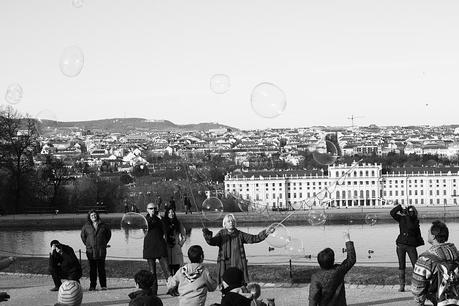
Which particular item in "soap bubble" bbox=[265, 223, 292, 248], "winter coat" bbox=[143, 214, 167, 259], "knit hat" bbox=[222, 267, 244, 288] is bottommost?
"soap bubble" bbox=[265, 223, 292, 248]

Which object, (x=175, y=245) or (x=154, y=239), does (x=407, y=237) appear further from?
(x=154, y=239)

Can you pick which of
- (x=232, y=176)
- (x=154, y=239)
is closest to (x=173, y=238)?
(x=154, y=239)

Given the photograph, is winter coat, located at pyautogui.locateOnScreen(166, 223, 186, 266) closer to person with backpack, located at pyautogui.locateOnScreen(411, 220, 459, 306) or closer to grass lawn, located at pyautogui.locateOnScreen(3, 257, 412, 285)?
grass lawn, located at pyautogui.locateOnScreen(3, 257, 412, 285)

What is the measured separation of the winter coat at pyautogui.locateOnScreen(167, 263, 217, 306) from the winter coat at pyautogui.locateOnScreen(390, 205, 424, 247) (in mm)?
4183

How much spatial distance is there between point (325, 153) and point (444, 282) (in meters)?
A: 13.0

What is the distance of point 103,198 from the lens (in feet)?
184

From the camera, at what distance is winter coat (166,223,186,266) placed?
11.7 m

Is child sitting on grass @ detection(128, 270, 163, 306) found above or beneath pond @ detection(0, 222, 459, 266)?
above

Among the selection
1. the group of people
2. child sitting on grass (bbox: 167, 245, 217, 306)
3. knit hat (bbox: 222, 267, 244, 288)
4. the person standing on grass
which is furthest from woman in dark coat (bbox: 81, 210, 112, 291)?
knit hat (bbox: 222, 267, 244, 288)

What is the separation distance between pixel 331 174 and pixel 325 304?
396 feet

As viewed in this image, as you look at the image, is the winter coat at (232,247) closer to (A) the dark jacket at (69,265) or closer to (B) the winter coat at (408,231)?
(A) the dark jacket at (69,265)

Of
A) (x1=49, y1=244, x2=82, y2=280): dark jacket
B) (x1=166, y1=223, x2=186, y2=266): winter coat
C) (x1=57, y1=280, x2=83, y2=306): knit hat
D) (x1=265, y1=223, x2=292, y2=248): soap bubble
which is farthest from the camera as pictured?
(x1=265, y1=223, x2=292, y2=248): soap bubble

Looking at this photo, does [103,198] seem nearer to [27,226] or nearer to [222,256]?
[27,226]

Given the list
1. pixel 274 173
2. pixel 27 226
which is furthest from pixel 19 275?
pixel 274 173
